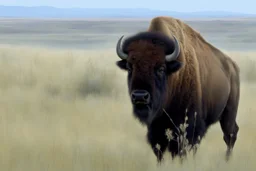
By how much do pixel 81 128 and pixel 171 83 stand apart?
2636 millimetres

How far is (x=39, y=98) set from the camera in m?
11.1

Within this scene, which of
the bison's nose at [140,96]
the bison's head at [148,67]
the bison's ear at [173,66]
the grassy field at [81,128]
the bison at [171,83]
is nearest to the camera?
the bison's nose at [140,96]

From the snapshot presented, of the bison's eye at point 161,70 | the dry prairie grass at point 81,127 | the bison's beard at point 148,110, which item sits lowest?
the dry prairie grass at point 81,127

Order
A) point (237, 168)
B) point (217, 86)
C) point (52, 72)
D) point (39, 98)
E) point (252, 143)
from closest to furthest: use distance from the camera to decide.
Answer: point (237, 168) → point (217, 86) → point (252, 143) → point (39, 98) → point (52, 72)

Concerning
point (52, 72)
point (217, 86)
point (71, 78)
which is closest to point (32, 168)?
point (217, 86)

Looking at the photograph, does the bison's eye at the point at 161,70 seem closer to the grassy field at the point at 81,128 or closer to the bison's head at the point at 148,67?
the bison's head at the point at 148,67

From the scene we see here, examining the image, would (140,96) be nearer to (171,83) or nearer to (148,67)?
(148,67)

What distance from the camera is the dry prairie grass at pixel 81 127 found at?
6.33 meters

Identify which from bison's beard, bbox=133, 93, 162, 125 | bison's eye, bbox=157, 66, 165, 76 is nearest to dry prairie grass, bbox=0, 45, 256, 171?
bison's beard, bbox=133, 93, 162, 125

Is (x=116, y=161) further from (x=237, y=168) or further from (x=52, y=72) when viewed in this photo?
(x=52, y=72)

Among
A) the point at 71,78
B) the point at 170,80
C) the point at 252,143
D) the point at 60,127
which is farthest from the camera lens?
the point at 71,78

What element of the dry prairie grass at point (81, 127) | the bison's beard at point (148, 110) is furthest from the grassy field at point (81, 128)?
the bison's beard at point (148, 110)

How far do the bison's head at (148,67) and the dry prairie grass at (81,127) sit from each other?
641 mm

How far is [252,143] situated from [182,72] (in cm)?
189
